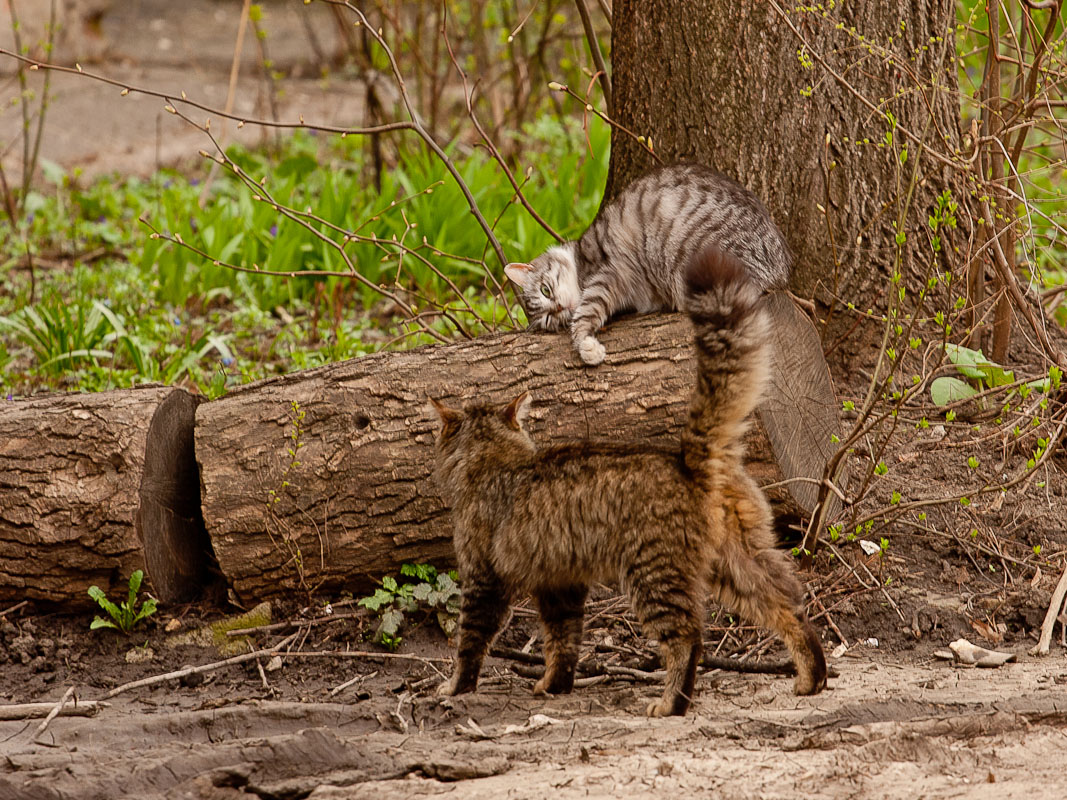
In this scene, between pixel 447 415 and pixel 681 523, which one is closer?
pixel 681 523

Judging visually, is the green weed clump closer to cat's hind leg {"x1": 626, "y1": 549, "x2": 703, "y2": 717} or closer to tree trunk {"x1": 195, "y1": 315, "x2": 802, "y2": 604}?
tree trunk {"x1": 195, "y1": 315, "x2": 802, "y2": 604}

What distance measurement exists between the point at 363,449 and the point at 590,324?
93 centimetres

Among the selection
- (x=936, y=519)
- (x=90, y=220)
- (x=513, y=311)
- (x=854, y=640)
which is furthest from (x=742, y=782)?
(x=90, y=220)

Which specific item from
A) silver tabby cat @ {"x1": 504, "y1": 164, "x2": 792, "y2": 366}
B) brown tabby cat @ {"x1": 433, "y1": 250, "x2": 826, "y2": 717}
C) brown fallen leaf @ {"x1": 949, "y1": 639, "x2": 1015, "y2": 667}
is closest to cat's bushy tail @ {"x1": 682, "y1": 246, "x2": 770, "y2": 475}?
brown tabby cat @ {"x1": 433, "y1": 250, "x2": 826, "y2": 717}

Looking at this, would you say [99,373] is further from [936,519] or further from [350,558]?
[936,519]

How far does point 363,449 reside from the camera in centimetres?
387

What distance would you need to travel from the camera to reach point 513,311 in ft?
18.9

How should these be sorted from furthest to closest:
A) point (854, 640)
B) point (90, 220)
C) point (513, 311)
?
point (90, 220) < point (513, 311) < point (854, 640)

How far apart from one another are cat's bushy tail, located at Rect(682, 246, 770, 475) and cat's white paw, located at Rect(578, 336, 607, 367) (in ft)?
2.43

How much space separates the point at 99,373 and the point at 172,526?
5.56ft

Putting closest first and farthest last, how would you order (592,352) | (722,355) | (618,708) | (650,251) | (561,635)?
(722,355)
(618,708)
(561,635)
(592,352)
(650,251)

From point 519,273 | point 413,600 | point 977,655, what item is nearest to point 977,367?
point 977,655

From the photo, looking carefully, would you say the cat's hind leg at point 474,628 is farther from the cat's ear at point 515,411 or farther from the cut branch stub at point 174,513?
the cut branch stub at point 174,513

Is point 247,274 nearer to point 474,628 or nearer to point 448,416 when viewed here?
point 448,416
